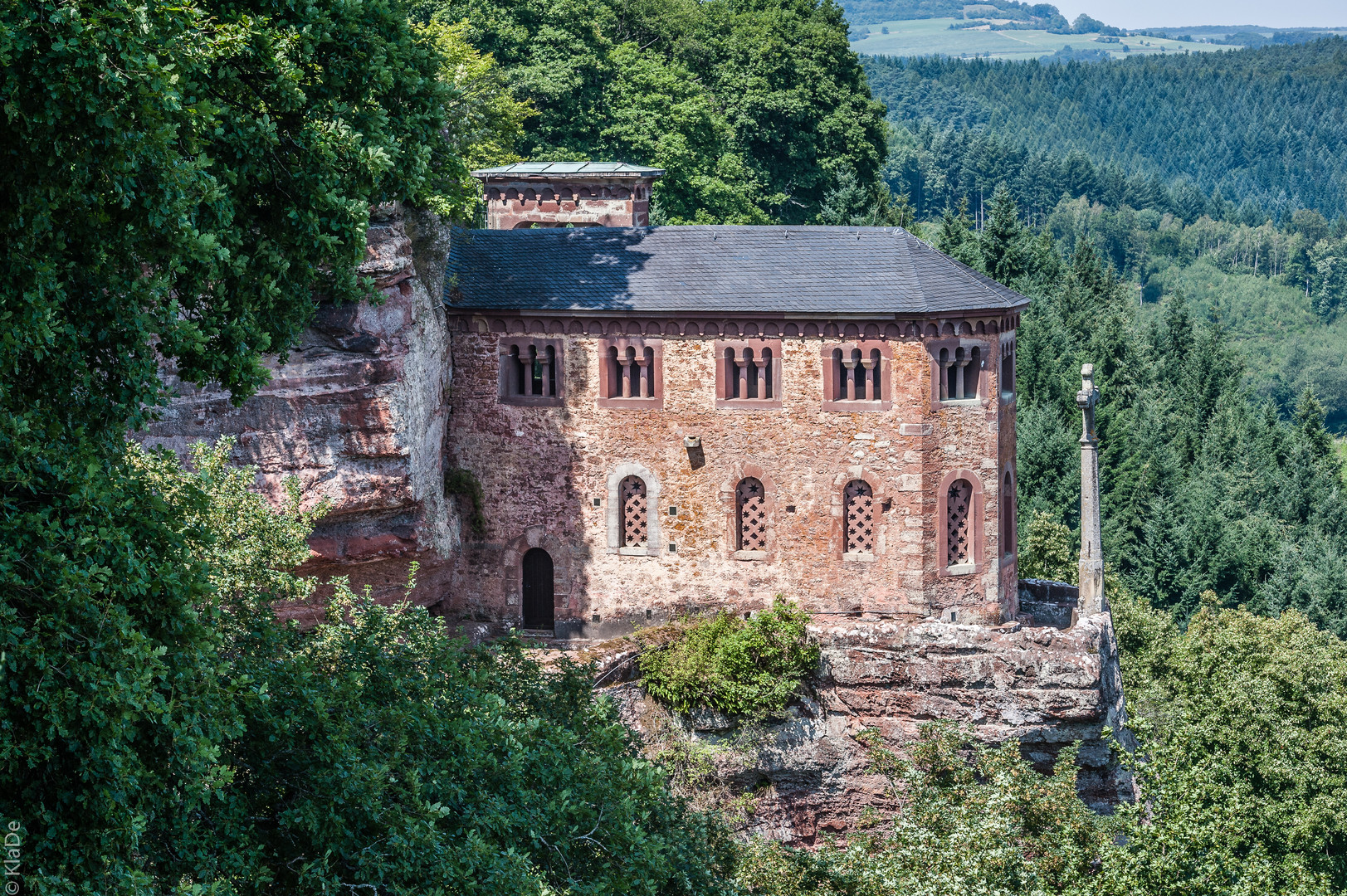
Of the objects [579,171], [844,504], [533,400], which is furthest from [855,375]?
[579,171]

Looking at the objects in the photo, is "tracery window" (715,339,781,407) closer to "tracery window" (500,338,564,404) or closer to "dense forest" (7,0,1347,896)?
"tracery window" (500,338,564,404)

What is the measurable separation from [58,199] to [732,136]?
55.5m

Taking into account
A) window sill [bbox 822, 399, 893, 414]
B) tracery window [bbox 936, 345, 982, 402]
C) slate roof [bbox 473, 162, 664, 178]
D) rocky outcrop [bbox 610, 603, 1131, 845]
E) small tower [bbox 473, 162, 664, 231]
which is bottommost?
rocky outcrop [bbox 610, 603, 1131, 845]

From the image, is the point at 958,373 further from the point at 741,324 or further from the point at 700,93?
the point at 700,93

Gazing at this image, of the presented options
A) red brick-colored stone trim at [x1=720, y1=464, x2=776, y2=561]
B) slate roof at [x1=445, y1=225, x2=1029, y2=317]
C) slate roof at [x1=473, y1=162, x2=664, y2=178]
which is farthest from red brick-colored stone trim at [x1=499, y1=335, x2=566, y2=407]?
slate roof at [x1=473, y1=162, x2=664, y2=178]

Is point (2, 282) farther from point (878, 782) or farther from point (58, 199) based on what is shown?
point (878, 782)

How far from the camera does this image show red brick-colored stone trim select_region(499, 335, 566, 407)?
37.8m

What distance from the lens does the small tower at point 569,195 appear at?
152 ft

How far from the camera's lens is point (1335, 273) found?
17825cm

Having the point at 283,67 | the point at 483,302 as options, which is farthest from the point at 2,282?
the point at 483,302

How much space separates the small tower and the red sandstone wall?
9.88m

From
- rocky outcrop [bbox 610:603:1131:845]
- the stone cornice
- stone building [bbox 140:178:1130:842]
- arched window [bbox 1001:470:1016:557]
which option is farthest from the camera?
arched window [bbox 1001:470:1016:557]

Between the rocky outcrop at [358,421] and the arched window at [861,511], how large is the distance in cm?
974

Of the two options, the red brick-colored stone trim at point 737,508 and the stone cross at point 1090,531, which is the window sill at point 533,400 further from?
the stone cross at point 1090,531
